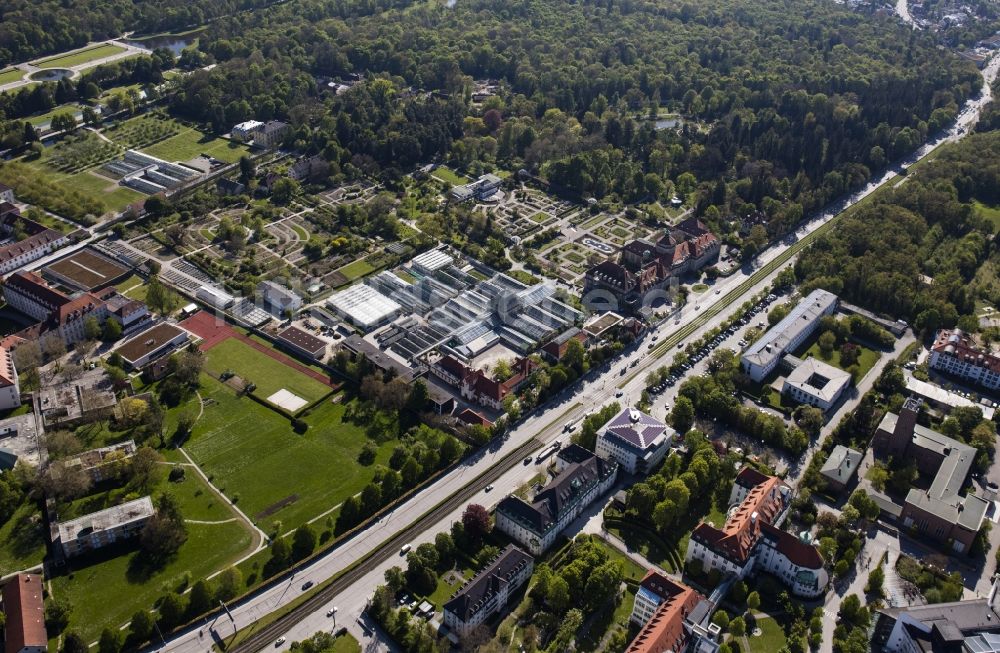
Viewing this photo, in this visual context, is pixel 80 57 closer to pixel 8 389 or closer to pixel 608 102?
pixel 608 102

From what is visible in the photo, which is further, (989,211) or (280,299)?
(989,211)

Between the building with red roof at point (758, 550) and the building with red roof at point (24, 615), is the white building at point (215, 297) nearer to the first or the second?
the building with red roof at point (24, 615)

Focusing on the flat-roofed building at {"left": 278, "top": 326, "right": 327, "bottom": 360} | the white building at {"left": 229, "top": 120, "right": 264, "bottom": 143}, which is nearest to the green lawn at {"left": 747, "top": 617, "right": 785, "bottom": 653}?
the flat-roofed building at {"left": 278, "top": 326, "right": 327, "bottom": 360}

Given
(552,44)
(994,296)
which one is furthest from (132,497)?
(552,44)

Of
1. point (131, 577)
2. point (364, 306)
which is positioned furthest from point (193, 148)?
point (131, 577)

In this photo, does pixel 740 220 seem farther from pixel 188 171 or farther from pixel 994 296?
pixel 188 171
